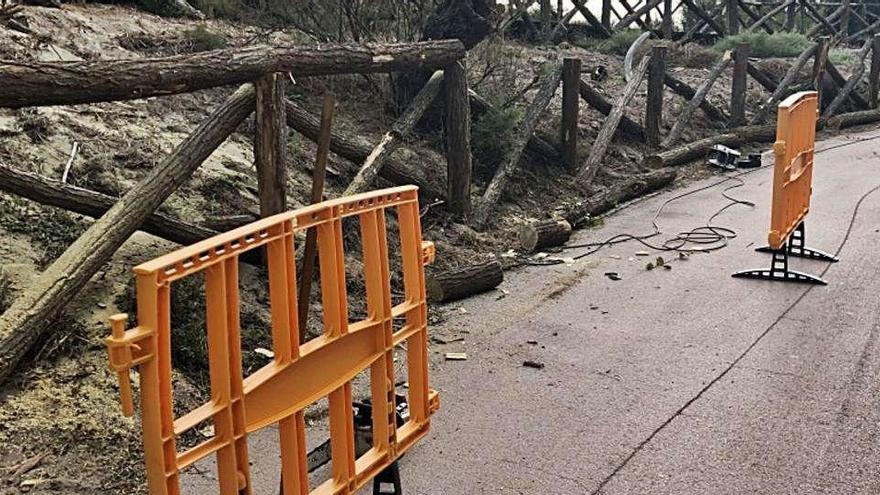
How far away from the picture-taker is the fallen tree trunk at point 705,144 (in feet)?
45.4

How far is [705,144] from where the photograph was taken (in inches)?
594

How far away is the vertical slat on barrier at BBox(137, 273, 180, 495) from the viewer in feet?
8.54

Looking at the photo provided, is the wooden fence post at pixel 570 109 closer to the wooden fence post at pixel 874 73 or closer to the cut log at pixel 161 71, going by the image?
the cut log at pixel 161 71

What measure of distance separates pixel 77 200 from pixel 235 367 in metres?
3.51

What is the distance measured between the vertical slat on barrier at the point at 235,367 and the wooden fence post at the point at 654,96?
41.3 ft

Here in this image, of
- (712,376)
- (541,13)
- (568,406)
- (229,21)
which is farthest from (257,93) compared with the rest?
(541,13)

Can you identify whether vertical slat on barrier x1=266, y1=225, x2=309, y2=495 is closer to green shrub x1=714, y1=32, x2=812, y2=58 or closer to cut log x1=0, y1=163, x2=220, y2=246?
cut log x1=0, y1=163, x2=220, y2=246

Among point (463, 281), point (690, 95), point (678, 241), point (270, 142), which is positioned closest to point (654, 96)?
point (690, 95)

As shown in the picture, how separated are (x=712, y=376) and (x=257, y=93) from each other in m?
3.74

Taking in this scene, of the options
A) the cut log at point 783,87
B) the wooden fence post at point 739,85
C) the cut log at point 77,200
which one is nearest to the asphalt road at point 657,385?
the cut log at point 77,200

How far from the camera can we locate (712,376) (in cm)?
610

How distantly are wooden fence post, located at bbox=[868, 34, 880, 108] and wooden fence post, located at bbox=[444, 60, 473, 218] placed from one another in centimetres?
1383

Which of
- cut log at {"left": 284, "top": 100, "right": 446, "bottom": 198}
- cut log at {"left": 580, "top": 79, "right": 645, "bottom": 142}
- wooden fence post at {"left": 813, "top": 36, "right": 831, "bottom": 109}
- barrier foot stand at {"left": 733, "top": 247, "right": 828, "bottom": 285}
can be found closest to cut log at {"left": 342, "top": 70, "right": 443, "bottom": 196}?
cut log at {"left": 284, "top": 100, "right": 446, "bottom": 198}

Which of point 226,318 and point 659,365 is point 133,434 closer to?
point 226,318
